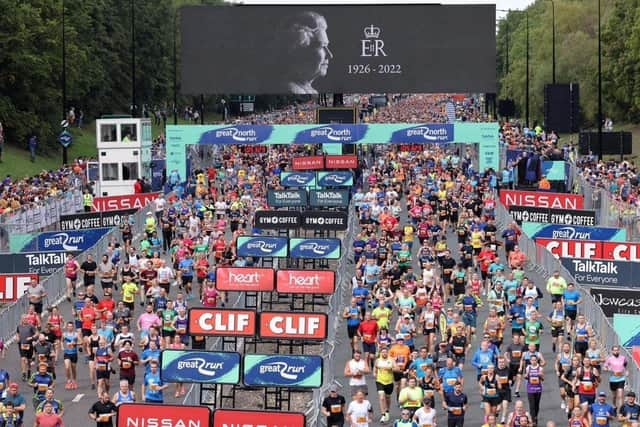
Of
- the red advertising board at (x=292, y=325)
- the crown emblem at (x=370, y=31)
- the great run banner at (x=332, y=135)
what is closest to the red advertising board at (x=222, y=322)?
the red advertising board at (x=292, y=325)

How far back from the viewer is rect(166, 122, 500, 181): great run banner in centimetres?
6056

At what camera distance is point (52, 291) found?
34281 mm

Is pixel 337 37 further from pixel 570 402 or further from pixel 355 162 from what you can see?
pixel 570 402

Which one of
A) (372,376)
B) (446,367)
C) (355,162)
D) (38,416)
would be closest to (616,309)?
(372,376)

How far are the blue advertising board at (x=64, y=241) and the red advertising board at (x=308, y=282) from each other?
1035 cm

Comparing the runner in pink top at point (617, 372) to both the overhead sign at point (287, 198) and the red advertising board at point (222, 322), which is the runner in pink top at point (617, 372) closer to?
the red advertising board at point (222, 322)

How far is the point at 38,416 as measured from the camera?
21.1 meters

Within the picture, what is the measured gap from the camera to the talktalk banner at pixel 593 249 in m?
35.8

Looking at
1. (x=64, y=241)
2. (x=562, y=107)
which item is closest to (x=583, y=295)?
(x=64, y=241)

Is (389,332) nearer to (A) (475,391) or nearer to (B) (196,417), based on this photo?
(A) (475,391)

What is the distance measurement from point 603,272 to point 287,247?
7.29 metres

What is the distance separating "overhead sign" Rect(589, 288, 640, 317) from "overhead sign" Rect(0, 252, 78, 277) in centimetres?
1320

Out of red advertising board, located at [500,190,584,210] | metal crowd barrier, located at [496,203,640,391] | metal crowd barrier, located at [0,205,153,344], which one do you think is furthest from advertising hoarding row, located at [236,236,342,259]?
red advertising board, located at [500,190,584,210]

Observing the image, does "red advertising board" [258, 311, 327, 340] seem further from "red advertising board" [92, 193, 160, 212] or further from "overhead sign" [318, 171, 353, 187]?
"overhead sign" [318, 171, 353, 187]
